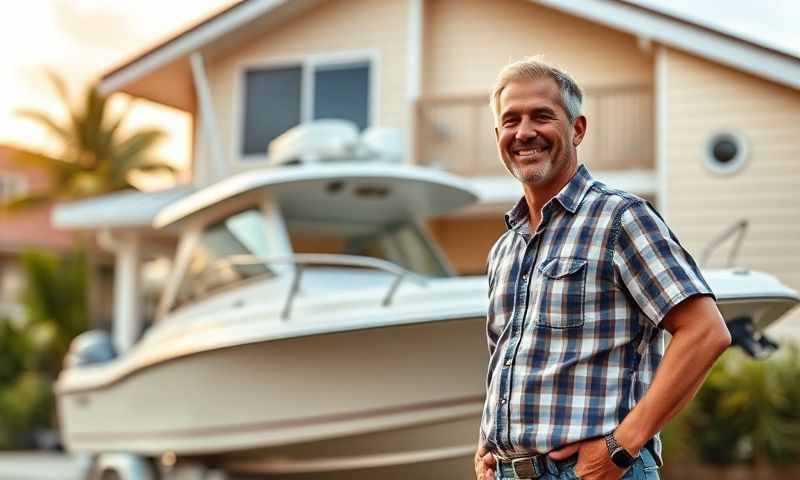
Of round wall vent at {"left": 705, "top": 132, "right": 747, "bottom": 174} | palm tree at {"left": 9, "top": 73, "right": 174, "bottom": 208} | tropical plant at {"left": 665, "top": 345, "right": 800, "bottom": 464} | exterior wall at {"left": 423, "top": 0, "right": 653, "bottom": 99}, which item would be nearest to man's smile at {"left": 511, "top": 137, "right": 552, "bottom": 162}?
tropical plant at {"left": 665, "top": 345, "right": 800, "bottom": 464}

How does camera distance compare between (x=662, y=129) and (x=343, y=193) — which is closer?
(x=343, y=193)

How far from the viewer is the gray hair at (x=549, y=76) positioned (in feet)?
8.15

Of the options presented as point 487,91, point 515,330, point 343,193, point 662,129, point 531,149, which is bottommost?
point 515,330

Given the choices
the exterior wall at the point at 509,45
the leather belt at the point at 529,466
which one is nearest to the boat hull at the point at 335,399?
the leather belt at the point at 529,466

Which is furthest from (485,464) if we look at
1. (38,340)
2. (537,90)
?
(38,340)

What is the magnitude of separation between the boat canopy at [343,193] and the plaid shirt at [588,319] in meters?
5.32

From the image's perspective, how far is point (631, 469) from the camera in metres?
2.29

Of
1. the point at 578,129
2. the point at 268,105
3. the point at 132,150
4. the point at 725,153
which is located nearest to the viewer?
the point at 578,129

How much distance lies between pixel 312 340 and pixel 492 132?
716 centimetres

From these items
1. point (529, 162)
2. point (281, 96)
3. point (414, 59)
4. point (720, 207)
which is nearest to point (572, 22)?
point (414, 59)

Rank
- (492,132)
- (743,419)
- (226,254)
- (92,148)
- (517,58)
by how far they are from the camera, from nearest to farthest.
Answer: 1. (226,254)
2. (743,419)
3. (492,132)
4. (517,58)
5. (92,148)

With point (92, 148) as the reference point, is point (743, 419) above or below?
below

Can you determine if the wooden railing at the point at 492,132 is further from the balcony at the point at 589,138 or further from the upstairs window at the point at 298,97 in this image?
the upstairs window at the point at 298,97

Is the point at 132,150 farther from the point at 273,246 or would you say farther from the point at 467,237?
the point at 273,246
